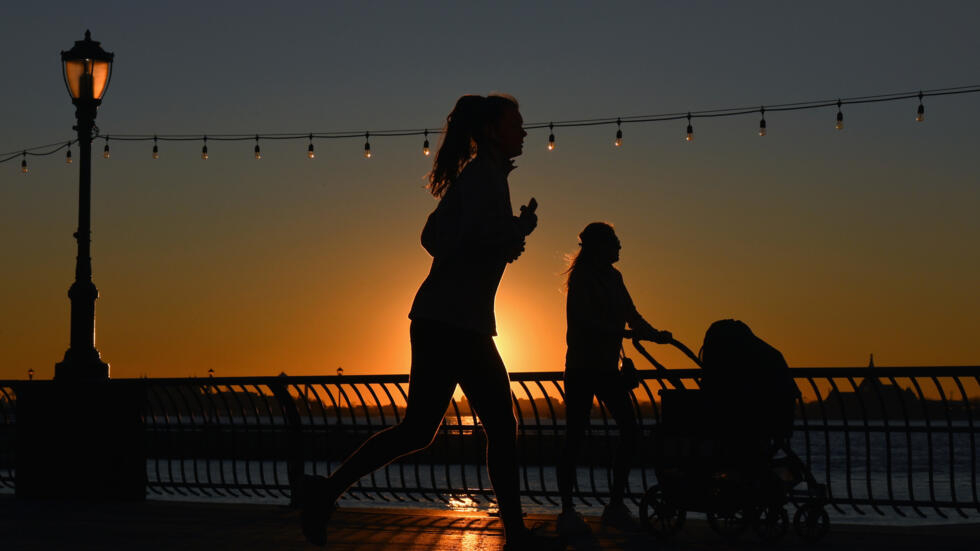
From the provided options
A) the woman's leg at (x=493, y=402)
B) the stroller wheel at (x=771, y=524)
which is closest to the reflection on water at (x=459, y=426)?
the stroller wheel at (x=771, y=524)

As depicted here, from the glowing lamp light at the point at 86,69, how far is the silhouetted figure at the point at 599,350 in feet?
18.6

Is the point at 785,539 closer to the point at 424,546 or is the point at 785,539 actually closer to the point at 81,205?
the point at 424,546

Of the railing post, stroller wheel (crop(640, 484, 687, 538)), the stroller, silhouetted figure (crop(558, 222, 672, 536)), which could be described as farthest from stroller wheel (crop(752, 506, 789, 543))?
the railing post

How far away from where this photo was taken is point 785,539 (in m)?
8.30

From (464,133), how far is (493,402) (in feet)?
4.24

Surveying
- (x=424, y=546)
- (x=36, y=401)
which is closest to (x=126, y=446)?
(x=36, y=401)

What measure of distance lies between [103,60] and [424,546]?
6.61 m

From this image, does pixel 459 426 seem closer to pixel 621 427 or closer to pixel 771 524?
pixel 621 427

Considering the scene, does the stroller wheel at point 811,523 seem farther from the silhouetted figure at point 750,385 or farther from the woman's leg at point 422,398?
the woman's leg at point 422,398

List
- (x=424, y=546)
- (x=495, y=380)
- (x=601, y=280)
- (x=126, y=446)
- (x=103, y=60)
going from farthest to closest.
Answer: (x=103, y=60) < (x=126, y=446) < (x=601, y=280) < (x=424, y=546) < (x=495, y=380)

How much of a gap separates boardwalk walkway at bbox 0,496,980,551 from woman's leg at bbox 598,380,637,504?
36 centimetres

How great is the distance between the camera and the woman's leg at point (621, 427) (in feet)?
28.9

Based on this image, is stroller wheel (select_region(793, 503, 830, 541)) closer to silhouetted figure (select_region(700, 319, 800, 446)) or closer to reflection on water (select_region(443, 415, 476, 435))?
silhouetted figure (select_region(700, 319, 800, 446))

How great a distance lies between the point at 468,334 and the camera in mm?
6086
